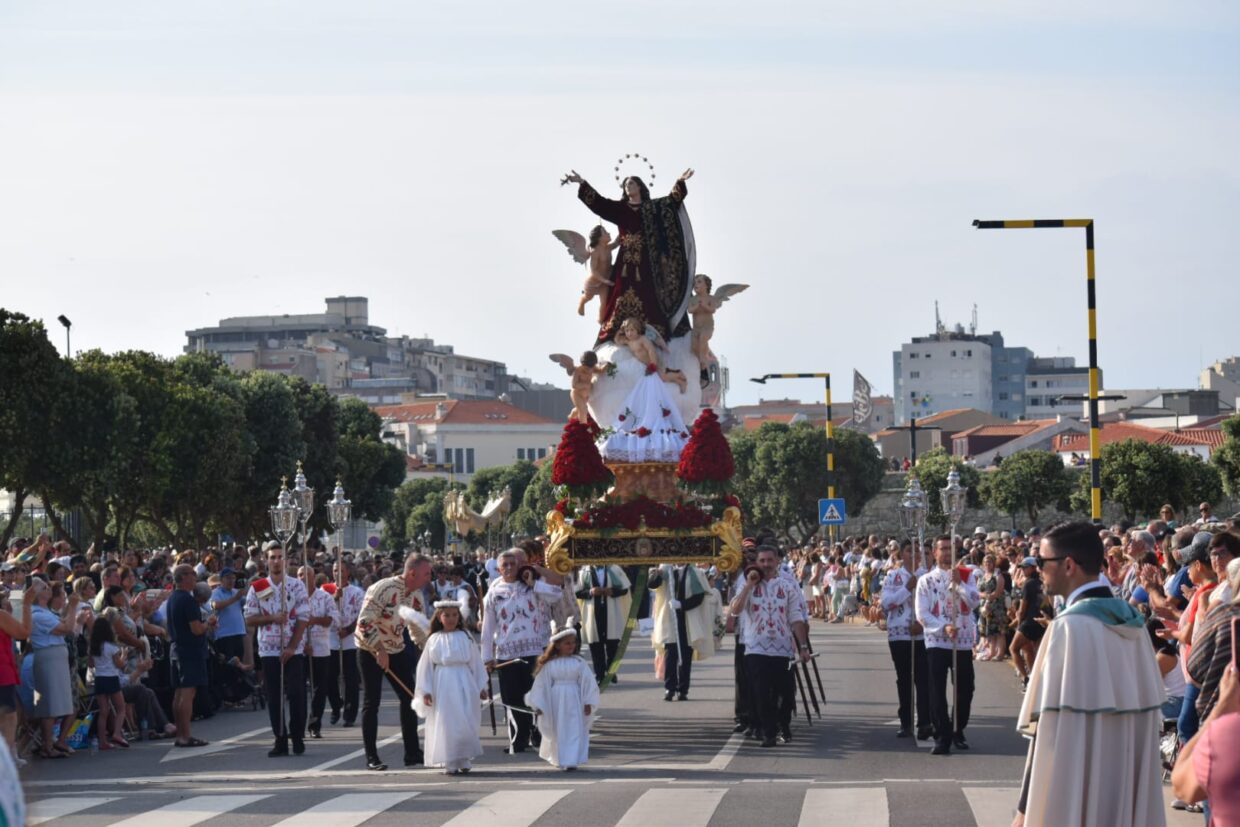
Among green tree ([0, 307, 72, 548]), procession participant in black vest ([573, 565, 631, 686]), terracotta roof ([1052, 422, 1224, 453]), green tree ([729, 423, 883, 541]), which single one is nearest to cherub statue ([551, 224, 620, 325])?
procession participant in black vest ([573, 565, 631, 686])

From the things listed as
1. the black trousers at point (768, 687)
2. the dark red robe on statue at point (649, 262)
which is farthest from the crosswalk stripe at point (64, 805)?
the dark red robe on statue at point (649, 262)

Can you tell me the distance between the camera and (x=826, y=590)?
46.4 metres

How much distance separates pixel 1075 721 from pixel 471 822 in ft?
18.0

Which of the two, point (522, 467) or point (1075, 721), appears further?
point (522, 467)

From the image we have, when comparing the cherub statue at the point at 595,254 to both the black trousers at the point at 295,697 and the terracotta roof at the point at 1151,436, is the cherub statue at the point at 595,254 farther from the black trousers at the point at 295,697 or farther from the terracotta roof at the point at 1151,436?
the terracotta roof at the point at 1151,436

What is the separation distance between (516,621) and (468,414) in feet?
475

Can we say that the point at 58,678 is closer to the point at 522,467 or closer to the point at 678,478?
the point at 678,478

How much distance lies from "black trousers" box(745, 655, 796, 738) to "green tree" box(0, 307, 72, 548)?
3397 cm

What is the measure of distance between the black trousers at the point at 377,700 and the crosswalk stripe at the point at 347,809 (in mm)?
2202

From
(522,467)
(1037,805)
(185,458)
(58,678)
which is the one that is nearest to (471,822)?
(1037,805)

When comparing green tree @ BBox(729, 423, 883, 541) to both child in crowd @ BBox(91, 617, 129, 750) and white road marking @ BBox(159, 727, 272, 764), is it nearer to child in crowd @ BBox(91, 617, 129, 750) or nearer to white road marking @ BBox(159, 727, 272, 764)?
white road marking @ BBox(159, 727, 272, 764)

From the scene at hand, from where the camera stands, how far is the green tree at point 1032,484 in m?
89.8

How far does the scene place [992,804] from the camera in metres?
14.3

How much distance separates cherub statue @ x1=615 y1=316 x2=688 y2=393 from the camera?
882 inches
